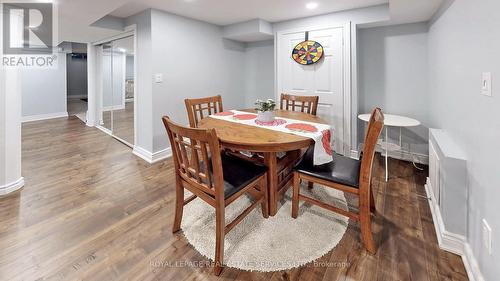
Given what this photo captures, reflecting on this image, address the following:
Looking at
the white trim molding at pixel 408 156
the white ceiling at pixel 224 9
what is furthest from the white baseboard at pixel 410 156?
the white ceiling at pixel 224 9

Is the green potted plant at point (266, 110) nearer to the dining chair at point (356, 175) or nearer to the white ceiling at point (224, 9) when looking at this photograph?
the dining chair at point (356, 175)

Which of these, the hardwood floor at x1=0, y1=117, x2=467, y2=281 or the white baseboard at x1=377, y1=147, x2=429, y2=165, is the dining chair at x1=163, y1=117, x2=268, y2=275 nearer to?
the hardwood floor at x1=0, y1=117, x2=467, y2=281

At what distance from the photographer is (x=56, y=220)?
2.01m

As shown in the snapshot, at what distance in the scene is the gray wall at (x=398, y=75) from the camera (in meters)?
3.22

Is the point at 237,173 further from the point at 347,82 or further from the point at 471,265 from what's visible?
the point at 347,82

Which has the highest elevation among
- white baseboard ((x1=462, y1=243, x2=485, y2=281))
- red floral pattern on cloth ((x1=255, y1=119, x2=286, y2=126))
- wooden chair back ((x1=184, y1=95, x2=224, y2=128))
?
wooden chair back ((x1=184, y1=95, x2=224, y2=128))

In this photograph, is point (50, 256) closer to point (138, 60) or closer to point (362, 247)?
point (362, 247)

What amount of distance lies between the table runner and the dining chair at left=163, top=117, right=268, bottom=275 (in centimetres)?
42

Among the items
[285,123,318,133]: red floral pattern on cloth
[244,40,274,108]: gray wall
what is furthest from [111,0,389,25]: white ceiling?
[285,123,318,133]: red floral pattern on cloth

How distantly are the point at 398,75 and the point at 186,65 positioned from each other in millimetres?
3106

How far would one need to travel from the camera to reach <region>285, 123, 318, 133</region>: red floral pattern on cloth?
79.0 inches

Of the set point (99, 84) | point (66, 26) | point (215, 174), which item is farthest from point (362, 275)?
point (99, 84)

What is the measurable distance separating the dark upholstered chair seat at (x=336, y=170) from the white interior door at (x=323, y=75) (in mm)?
1681

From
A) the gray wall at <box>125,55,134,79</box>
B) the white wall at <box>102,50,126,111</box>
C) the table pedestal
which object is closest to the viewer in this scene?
the table pedestal
